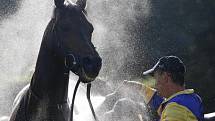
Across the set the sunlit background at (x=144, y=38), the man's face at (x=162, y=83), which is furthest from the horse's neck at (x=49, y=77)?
the sunlit background at (x=144, y=38)

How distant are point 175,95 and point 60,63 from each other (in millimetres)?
1152

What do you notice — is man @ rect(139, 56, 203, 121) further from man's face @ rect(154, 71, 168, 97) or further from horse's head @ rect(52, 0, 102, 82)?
horse's head @ rect(52, 0, 102, 82)

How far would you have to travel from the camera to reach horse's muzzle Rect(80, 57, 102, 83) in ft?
16.0

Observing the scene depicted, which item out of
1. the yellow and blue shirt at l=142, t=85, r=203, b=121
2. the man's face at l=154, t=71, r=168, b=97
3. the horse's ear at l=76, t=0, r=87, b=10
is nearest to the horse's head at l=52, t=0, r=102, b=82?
the horse's ear at l=76, t=0, r=87, b=10

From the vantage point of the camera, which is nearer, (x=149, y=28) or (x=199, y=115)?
(x=199, y=115)

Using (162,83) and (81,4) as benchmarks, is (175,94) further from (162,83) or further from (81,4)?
(81,4)

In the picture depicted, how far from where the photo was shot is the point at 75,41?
5.04 m

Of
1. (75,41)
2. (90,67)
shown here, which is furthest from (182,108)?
(75,41)

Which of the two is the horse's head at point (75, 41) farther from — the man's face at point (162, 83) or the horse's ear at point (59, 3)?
the man's face at point (162, 83)

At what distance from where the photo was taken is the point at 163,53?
13.7m

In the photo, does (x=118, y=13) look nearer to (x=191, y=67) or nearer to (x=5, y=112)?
(x=191, y=67)

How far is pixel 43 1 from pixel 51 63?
5.05 metres

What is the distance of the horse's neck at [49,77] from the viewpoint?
5.19m

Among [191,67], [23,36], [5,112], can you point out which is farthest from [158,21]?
[5,112]
